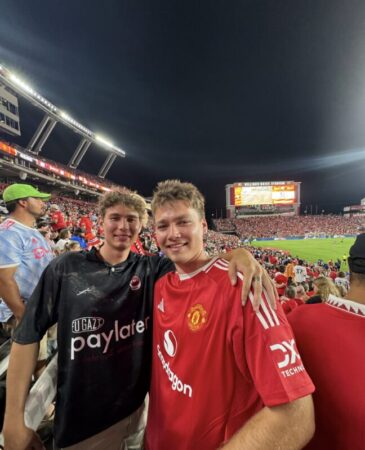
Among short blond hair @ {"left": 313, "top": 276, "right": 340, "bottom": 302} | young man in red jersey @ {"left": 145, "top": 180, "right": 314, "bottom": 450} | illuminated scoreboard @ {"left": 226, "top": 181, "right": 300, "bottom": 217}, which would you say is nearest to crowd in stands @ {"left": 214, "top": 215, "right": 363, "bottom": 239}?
illuminated scoreboard @ {"left": 226, "top": 181, "right": 300, "bottom": 217}

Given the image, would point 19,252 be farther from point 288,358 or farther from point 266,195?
point 266,195

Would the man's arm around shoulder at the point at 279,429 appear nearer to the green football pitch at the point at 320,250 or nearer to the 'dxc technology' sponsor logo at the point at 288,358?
the 'dxc technology' sponsor logo at the point at 288,358

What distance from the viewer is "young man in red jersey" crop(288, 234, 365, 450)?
104 cm

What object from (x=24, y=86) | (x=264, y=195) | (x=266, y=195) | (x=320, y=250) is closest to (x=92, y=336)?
(x=320, y=250)

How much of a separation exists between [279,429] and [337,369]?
408mm

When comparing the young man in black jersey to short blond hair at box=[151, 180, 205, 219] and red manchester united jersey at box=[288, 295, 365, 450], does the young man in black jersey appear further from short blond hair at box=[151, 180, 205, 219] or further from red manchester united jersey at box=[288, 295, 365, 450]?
red manchester united jersey at box=[288, 295, 365, 450]

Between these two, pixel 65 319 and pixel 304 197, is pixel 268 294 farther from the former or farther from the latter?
pixel 304 197

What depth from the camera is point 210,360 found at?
1.21m

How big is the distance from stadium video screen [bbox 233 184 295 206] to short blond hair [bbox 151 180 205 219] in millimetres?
66028

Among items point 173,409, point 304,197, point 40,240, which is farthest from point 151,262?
point 304,197

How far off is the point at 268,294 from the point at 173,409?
93cm

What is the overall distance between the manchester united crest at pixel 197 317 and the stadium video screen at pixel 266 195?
218 ft

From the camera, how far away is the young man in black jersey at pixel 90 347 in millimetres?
1644

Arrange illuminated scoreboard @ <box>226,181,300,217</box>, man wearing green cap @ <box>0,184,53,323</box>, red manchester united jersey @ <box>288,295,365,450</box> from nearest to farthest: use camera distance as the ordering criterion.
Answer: red manchester united jersey @ <box>288,295,365,450</box>, man wearing green cap @ <box>0,184,53,323</box>, illuminated scoreboard @ <box>226,181,300,217</box>
